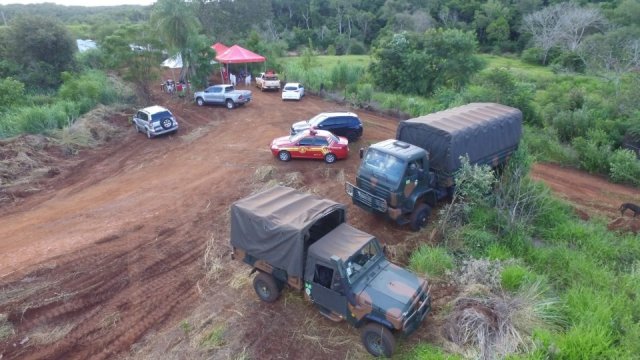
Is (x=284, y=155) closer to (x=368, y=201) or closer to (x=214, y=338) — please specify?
(x=368, y=201)

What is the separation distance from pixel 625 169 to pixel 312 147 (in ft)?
39.5

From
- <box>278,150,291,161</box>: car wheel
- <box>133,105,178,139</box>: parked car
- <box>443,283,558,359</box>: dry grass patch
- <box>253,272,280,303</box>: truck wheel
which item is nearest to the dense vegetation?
<box>443,283,558,359</box>: dry grass patch

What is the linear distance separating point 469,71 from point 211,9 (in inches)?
1215

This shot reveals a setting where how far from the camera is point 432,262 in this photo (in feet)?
29.8

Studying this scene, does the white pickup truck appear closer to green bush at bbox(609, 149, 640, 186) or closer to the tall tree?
the tall tree

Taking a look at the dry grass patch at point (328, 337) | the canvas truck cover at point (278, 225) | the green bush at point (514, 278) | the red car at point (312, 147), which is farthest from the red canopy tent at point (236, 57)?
the green bush at point (514, 278)

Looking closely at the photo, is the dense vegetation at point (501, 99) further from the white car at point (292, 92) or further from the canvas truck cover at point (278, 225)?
the canvas truck cover at point (278, 225)

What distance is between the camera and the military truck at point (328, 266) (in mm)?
6859

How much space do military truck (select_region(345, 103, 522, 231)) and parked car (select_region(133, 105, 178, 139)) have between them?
41.2ft

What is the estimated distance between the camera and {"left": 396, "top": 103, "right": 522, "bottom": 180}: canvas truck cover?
11125mm

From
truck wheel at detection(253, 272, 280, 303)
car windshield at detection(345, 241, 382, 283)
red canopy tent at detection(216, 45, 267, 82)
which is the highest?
car windshield at detection(345, 241, 382, 283)

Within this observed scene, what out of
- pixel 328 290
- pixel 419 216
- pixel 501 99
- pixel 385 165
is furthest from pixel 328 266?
pixel 501 99

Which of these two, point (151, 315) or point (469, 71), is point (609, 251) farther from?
A: point (469, 71)

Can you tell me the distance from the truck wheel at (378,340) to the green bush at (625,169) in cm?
1321
